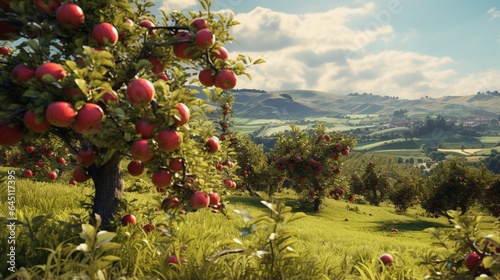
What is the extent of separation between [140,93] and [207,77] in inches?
43.3

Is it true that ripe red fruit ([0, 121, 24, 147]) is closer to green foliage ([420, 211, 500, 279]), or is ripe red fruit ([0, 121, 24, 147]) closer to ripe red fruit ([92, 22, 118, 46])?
ripe red fruit ([92, 22, 118, 46])

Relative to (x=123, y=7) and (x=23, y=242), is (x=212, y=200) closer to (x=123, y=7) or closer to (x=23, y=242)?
(x=23, y=242)

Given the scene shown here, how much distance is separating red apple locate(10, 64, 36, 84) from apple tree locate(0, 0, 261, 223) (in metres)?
0.01

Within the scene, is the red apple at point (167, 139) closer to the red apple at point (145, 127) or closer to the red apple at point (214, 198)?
the red apple at point (145, 127)

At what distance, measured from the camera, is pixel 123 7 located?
13.8 ft

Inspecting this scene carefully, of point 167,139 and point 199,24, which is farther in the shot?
point 199,24

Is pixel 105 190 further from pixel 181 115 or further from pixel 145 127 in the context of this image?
pixel 181 115

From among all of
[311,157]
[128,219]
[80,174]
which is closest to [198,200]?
[128,219]

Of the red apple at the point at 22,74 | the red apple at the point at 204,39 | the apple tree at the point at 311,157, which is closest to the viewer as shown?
the red apple at the point at 22,74

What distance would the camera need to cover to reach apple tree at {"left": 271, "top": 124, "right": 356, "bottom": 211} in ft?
70.6

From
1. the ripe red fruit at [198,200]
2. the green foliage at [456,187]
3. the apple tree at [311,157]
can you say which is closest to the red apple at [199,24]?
the ripe red fruit at [198,200]

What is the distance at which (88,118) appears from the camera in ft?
9.55

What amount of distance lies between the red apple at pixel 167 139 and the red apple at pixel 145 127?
118 mm

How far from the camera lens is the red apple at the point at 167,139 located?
3.17 meters
